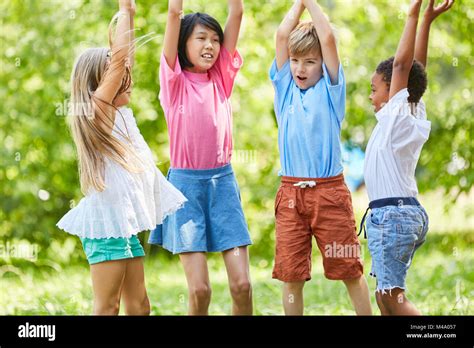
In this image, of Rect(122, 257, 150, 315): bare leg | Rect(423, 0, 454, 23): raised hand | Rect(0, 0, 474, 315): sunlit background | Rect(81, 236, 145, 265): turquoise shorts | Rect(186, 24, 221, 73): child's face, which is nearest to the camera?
Rect(81, 236, 145, 265): turquoise shorts

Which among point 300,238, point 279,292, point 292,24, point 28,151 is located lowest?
point 279,292

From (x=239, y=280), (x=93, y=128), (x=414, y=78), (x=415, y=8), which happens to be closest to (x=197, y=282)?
(x=239, y=280)

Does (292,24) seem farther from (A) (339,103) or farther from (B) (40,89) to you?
(B) (40,89)

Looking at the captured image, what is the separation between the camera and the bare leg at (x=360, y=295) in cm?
376

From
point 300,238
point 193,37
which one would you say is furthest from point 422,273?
point 193,37

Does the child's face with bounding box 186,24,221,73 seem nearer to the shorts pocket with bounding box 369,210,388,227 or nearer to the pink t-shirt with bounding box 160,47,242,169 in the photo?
the pink t-shirt with bounding box 160,47,242,169

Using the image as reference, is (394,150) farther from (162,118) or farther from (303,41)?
(162,118)

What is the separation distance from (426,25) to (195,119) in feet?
3.73

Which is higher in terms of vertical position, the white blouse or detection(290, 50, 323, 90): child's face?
detection(290, 50, 323, 90): child's face

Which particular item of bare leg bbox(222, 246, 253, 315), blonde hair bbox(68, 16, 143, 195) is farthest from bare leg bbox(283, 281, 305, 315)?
blonde hair bbox(68, 16, 143, 195)

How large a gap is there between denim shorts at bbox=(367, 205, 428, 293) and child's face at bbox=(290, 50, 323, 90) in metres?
0.67

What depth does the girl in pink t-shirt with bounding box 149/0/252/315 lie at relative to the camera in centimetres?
374

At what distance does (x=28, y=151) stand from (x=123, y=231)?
3607mm

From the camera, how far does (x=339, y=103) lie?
376 centimetres
